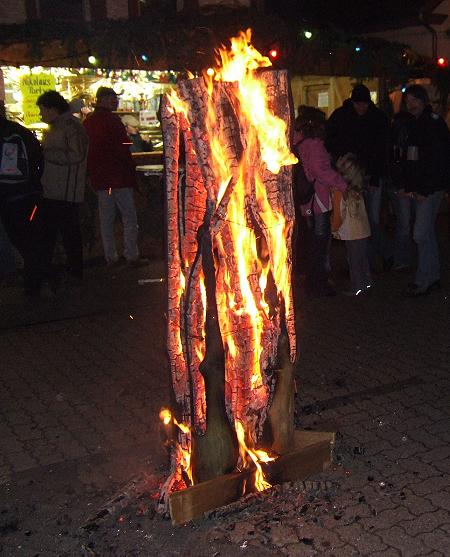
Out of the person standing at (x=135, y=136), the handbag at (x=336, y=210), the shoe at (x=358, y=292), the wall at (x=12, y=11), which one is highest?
the wall at (x=12, y=11)

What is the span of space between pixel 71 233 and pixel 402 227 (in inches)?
155

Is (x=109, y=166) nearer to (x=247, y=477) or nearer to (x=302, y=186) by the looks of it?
(x=302, y=186)

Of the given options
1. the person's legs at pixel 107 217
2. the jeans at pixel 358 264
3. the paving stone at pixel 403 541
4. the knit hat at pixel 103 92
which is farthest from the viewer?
the person's legs at pixel 107 217

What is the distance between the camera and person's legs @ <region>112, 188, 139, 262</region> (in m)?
9.17

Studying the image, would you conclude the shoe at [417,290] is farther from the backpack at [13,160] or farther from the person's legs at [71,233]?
the backpack at [13,160]

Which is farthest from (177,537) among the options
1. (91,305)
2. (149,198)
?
(149,198)

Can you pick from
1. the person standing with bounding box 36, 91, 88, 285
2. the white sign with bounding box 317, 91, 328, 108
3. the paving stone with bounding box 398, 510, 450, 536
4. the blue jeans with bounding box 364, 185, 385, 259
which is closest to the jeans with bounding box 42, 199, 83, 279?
the person standing with bounding box 36, 91, 88, 285

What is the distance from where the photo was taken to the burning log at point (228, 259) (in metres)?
3.25

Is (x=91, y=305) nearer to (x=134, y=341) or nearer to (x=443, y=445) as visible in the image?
(x=134, y=341)

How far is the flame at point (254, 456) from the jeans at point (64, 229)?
522 centimetres

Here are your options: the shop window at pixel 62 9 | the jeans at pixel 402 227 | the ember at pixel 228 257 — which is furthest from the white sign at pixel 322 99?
the ember at pixel 228 257

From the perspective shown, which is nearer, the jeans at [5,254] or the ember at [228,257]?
the ember at [228,257]

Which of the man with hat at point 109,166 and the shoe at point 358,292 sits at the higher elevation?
the man with hat at point 109,166

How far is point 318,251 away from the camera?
7.69 m
